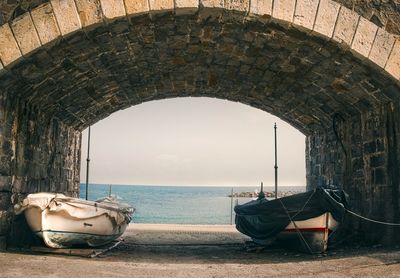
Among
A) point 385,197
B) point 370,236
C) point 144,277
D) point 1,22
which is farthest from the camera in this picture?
point 370,236

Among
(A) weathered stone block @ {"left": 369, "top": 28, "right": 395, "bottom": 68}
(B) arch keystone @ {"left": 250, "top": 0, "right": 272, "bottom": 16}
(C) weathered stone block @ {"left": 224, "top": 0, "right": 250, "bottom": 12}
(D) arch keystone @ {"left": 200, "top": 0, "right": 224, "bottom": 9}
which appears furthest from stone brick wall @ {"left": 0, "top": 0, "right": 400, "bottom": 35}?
(D) arch keystone @ {"left": 200, "top": 0, "right": 224, "bottom": 9}

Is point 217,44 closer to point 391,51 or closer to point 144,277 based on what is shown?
point 391,51

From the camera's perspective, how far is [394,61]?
670cm

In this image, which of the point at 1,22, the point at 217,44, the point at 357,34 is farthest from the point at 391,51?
the point at 1,22

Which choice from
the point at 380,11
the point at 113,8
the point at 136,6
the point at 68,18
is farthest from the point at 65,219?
the point at 380,11

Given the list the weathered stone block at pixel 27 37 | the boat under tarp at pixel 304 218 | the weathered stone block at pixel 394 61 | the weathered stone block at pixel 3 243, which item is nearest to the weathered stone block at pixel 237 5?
the weathered stone block at pixel 394 61

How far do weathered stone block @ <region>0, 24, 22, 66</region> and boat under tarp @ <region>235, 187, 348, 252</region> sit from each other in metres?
5.68

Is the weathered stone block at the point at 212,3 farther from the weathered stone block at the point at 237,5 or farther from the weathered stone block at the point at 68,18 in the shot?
the weathered stone block at the point at 68,18

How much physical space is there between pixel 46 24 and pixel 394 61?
16.8 ft

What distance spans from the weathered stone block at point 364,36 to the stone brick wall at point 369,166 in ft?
4.99

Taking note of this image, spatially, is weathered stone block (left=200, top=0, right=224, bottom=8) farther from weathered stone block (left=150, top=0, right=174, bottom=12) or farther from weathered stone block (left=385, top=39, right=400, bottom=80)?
weathered stone block (left=385, top=39, right=400, bottom=80)

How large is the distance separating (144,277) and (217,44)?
3925 mm

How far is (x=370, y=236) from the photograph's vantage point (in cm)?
846

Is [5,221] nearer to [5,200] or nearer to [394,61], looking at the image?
[5,200]
